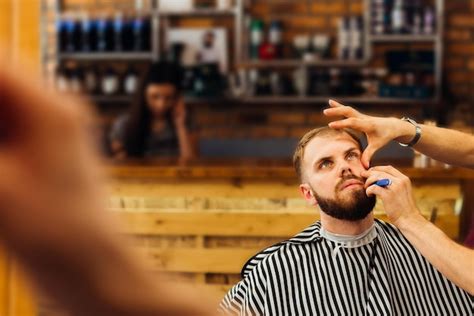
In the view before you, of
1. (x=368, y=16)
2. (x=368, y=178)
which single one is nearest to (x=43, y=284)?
(x=368, y=178)

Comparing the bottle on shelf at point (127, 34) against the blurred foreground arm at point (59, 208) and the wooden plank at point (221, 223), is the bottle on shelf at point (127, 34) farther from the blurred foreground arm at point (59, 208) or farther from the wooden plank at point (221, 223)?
the blurred foreground arm at point (59, 208)

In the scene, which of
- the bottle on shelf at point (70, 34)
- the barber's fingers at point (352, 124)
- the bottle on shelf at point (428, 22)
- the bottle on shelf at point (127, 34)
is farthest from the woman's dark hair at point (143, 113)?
the barber's fingers at point (352, 124)

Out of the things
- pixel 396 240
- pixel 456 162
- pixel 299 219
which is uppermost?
pixel 456 162

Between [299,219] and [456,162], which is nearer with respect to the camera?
[456,162]

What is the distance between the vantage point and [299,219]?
9.91 ft

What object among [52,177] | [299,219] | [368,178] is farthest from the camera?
[299,219]

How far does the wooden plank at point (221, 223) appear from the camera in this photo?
3.03 m

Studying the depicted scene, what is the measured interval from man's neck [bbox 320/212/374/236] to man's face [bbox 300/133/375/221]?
0.04 meters

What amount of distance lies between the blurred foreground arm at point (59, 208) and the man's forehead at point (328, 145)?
1.64 meters

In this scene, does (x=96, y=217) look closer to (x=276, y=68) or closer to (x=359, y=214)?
(x=359, y=214)

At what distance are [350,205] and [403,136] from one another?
0.21 metres

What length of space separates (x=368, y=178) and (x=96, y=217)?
Result: 155cm

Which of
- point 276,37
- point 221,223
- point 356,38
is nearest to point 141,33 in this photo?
point 276,37

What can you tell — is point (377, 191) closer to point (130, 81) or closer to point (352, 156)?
point (352, 156)
